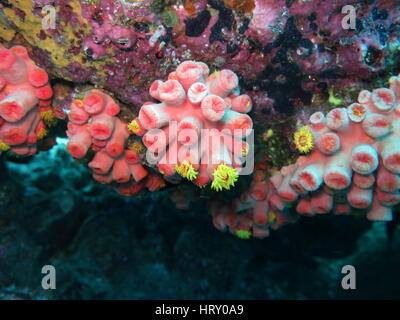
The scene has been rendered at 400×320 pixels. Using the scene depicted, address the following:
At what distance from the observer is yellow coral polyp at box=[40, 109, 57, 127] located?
3139 millimetres

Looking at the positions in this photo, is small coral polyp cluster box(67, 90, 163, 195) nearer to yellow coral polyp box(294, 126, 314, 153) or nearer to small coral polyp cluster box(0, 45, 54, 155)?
small coral polyp cluster box(0, 45, 54, 155)

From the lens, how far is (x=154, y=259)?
→ 5570 mm

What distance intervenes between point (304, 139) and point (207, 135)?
96 cm

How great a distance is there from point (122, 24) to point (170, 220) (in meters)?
4.12

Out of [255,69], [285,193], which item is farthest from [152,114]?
[285,193]

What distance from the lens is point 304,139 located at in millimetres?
2760

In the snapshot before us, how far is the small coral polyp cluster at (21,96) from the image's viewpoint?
109 inches

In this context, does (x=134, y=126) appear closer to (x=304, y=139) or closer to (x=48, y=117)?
(x=48, y=117)

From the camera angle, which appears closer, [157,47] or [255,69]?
[157,47]
